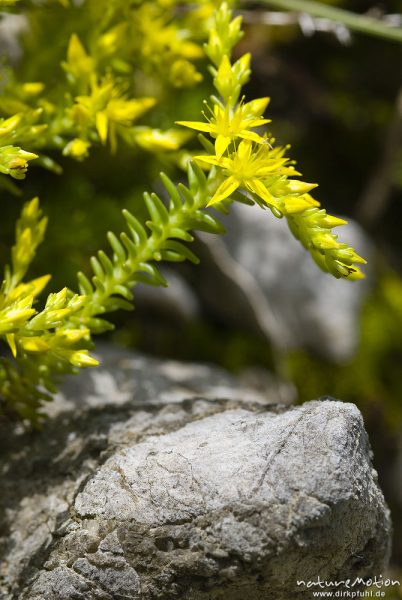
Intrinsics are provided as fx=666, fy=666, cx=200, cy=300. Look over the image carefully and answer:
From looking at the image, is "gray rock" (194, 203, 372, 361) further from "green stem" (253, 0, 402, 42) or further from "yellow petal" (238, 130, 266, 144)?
"yellow petal" (238, 130, 266, 144)

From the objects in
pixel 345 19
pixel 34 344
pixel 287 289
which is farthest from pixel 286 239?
pixel 34 344

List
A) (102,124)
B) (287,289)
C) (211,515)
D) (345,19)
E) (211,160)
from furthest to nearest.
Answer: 1. (287,289)
2. (345,19)
3. (102,124)
4. (211,160)
5. (211,515)

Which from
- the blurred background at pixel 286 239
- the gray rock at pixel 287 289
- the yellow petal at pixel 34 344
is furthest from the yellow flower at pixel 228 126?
the gray rock at pixel 287 289

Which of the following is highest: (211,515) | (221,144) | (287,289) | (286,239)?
(221,144)

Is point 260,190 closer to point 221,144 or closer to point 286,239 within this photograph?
point 221,144

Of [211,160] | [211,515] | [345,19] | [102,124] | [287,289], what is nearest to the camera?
[211,515]

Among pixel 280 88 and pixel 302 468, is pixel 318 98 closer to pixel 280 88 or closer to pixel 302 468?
pixel 280 88

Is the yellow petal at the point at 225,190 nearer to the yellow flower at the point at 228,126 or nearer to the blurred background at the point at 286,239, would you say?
the yellow flower at the point at 228,126

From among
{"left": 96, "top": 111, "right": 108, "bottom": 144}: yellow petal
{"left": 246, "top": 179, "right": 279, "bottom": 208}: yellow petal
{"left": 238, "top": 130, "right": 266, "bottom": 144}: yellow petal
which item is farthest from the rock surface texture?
{"left": 96, "top": 111, "right": 108, "bottom": 144}: yellow petal
